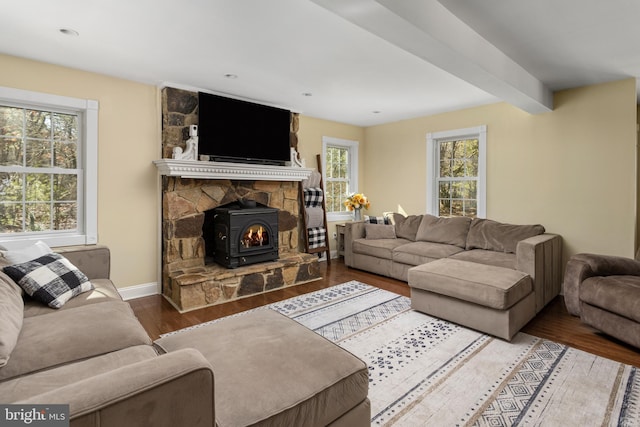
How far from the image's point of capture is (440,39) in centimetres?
214

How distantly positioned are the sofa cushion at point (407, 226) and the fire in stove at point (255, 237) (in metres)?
2.08

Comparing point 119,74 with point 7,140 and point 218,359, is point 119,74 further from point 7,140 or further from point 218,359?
point 218,359

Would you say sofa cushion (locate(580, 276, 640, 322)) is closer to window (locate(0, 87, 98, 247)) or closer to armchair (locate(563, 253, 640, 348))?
armchair (locate(563, 253, 640, 348))

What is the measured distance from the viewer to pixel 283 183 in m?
4.82

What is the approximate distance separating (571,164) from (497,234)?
1.12 meters

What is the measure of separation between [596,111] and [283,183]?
12.5ft

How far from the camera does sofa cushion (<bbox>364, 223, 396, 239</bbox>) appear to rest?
5.05 metres

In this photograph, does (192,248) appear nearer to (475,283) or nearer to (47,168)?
(47,168)

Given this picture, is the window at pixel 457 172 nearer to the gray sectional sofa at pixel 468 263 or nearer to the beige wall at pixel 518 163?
the beige wall at pixel 518 163

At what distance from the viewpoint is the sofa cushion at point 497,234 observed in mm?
3906

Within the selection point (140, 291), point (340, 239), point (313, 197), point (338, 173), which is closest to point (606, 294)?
point (340, 239)

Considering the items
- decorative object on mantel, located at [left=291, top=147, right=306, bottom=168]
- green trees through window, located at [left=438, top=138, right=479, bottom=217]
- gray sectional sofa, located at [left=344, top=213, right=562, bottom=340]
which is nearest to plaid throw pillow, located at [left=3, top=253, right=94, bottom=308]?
gray sectional sofa, located at [left=344, top=213, right=562, bottom=340]

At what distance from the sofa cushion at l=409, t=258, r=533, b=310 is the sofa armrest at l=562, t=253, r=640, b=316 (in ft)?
1.27

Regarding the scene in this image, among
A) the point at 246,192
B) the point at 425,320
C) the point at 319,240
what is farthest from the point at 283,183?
the point at 425,320
